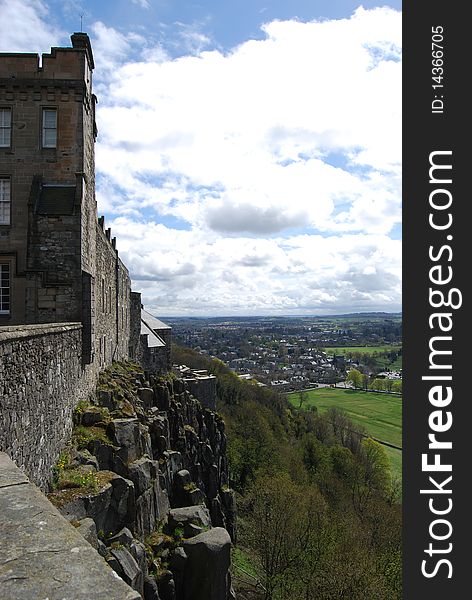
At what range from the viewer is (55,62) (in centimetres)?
1661

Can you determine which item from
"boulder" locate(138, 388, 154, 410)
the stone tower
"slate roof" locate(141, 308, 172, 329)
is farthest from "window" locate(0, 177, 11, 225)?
"slate roof" locate(141, 308, 172, 329)

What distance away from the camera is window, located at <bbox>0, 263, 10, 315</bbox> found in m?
15.9

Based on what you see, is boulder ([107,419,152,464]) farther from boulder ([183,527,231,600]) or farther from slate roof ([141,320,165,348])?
slate roof ([141,320,165,348])

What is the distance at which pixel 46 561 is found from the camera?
2.79 m

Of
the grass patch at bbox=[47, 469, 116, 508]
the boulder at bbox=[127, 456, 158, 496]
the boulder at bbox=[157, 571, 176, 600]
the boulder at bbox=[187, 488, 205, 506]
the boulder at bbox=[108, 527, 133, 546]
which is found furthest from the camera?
the boulder at bbox=[187, 488, 205, 506]

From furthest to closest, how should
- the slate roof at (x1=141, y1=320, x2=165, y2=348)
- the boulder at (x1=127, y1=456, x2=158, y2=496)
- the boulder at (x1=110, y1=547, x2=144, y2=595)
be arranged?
the slate roof at (x1=141, y1=320, x2=165, y2=348)
the boulder at (x1=127, y1=456, x2=158, y2=496)
the boulder at (x1=110, y1=547, x2=144, y2=595)

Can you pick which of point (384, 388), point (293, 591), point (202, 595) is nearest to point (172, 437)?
point (293, 591)

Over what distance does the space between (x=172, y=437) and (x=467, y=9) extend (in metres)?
20.3

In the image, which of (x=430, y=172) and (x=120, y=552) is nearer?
(x=430, y=172)

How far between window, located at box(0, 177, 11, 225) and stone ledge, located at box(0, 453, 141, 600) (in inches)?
572

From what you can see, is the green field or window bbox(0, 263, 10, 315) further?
the green field

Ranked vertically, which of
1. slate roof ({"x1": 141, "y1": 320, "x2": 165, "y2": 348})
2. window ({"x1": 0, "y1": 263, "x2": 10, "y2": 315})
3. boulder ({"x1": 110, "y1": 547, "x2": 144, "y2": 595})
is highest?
window ({"x1": 0, "y1": 263, "x2": 10, "y2": 315})

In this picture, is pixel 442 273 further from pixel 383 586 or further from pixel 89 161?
pixel 383 586

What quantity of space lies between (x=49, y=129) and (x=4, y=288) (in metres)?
5.70
